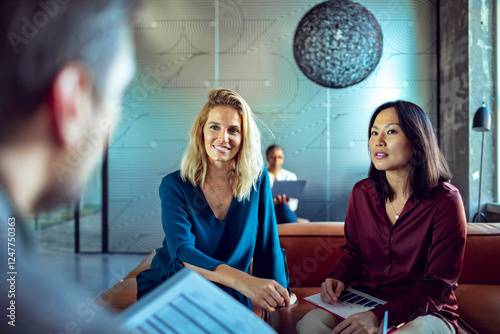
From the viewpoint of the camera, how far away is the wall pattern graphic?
4.05 m

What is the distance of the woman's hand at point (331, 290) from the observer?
3.78 ft

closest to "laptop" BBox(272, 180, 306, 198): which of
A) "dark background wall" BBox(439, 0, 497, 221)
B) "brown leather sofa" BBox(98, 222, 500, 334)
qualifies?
"brown leather sofa" BBox(98, 222, 500, 334)

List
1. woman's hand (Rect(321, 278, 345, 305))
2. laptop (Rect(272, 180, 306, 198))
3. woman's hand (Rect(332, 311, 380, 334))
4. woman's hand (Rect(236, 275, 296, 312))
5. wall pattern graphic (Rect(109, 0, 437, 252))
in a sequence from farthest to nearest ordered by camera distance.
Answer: wall pattern graphic (Rect(109, 0, 437, 252))
laptop (Rect(272, 180, 306, 198))
woman's hand (Rect(321, 278, 345, 305))
woman's hand (Rect(332, 311, 380, 334))
woman's hand (Rect(236, 275, 296, 312))

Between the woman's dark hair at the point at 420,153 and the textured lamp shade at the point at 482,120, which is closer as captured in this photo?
the woman's dark hair at the point at 420,153

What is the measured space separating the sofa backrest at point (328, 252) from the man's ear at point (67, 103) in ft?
4.47

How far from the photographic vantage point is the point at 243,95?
Result: 160 inches

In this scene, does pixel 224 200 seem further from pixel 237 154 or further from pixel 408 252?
pixel 408 252

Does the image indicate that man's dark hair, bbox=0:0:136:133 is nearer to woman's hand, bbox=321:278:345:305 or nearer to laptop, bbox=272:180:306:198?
woman's hand, bbox=321:278:345:305

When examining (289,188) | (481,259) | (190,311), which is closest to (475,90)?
(289,188)

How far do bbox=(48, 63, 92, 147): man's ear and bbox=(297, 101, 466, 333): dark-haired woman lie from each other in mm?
941

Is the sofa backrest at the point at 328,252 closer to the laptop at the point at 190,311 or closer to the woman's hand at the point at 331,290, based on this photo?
the woman's hand at the point at 331,290

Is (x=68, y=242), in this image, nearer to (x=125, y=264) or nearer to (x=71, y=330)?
(x=125, y=264)

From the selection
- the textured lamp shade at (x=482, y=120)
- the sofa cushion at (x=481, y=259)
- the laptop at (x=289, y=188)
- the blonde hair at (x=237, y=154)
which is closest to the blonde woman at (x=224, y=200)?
the blonde hair at (x=237, y=154)

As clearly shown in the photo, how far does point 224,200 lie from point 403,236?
1.95 feet
